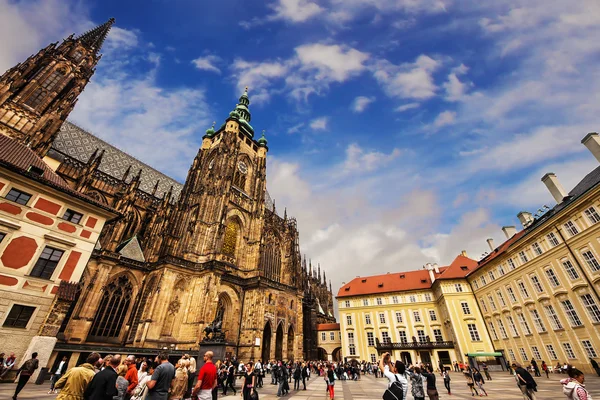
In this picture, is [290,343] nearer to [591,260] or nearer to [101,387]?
[591,260]

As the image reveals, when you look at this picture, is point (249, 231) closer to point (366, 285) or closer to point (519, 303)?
point (366, 285)

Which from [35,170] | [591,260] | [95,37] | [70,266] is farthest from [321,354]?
[95,37]

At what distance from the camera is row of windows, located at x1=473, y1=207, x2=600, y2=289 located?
57.7 ft

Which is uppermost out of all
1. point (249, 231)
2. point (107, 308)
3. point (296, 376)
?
point (249, 231)

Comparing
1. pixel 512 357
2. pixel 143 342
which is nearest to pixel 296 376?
pixel 143 342

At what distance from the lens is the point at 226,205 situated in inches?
1217

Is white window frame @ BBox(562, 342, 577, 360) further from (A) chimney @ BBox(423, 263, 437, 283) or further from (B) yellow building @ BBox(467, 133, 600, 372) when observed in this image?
(A) chimney @ BBox(423, 263, 437, 283)

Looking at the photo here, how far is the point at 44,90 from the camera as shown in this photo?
2648 cm

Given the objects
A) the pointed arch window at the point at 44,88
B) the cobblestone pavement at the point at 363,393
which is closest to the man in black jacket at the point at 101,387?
the cobblestone pavement at the point at 363,393

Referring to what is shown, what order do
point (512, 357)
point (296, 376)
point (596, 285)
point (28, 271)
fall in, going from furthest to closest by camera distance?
point (512, 357) → point (596, 285) → point (296, 376) → point (28, 271)

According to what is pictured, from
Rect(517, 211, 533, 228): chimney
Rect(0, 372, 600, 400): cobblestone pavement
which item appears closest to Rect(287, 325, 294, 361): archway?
Rect(0, 372, 600, 400): cobblestone pavement

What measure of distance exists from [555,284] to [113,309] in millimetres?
36265

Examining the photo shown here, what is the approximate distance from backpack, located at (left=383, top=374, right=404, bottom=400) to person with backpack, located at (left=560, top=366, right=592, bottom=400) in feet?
8.63

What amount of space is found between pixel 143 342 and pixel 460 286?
3440 cm
